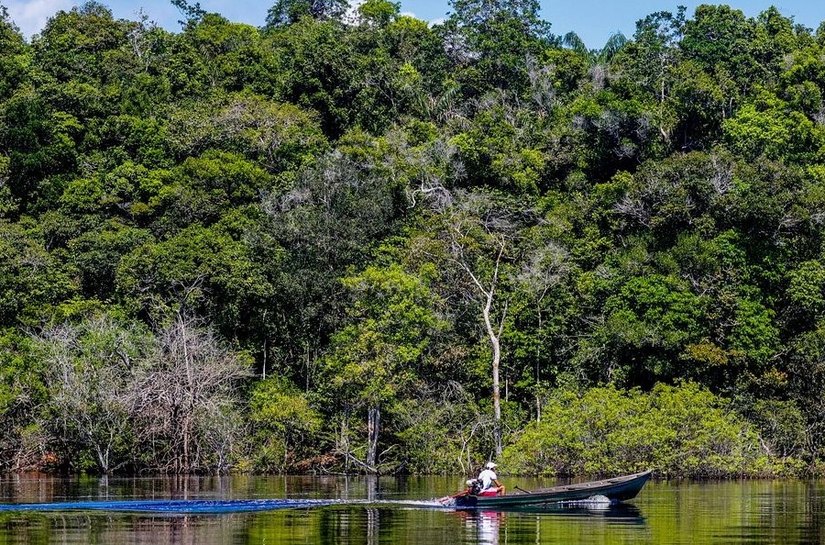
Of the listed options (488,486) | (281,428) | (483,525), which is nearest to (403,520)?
(483,525)

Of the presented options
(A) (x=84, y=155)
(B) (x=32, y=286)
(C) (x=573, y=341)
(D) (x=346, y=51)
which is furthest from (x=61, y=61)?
(C) (x=573, y=341)

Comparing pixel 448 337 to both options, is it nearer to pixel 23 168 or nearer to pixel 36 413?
pixel 36 413

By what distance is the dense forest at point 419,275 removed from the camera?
1780 inches

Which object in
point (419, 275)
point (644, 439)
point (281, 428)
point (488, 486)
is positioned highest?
point (419, 275)

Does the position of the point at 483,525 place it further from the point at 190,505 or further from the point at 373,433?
the point at 373,433

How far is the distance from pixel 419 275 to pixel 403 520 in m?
22.7

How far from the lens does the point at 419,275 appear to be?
48.6m

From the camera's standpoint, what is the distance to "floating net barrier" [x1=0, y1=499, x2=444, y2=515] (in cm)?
2808

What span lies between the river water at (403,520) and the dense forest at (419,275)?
748cm

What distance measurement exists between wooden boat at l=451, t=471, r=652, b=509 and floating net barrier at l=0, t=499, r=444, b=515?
0.91m

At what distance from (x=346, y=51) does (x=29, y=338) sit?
898 inches

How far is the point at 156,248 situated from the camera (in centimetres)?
4872

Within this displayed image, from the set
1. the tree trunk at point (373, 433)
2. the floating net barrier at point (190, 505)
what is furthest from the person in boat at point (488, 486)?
the tree trunk at point (373, 433)

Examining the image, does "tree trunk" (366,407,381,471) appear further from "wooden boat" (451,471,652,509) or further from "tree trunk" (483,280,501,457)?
"wooden boat" (451,471,652,509)
